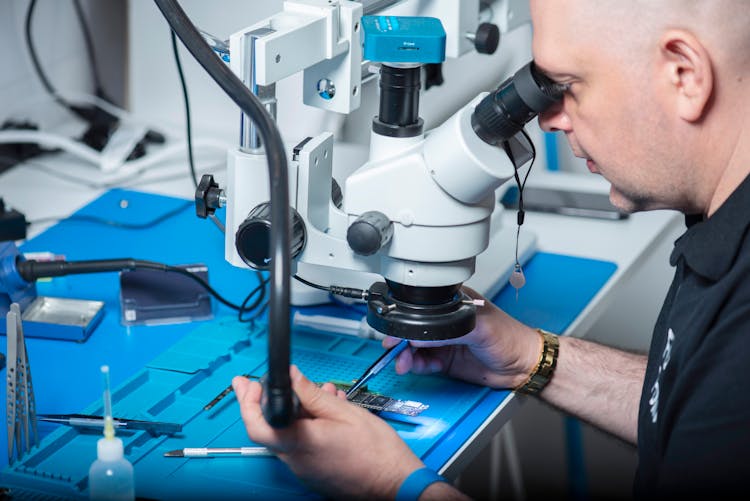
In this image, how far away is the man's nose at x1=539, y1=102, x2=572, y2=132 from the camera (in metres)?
1.24

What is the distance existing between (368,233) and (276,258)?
0.20 m

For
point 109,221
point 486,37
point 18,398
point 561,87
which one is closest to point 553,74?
point 561,87

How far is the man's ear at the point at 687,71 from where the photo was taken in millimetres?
1100

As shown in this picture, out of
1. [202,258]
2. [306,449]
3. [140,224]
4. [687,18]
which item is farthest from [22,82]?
[687,18]

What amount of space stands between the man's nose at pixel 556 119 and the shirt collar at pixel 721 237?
0.20 m

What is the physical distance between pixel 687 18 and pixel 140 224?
1.14 m

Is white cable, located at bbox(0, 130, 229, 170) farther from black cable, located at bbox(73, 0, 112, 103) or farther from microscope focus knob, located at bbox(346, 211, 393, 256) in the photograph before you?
microscope focus knob, located at bbox(346, 211, 393, 256)

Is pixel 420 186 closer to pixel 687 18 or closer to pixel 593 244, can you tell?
pixel 687 18

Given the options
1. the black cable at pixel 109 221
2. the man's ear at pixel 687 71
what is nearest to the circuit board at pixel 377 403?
the man's ear at pixel 687 71

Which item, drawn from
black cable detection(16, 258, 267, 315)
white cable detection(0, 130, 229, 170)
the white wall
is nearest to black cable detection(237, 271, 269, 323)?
black cable detection(16, 258, 267, 315)

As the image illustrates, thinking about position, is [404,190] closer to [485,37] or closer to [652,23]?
[652,23]

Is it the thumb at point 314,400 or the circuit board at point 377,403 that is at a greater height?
the thumb at point 314,400

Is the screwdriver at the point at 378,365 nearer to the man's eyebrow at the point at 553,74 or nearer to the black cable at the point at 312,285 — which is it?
the black cable at the point at 312,285

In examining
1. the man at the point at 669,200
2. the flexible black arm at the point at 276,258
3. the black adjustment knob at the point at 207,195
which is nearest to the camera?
the flexible black arm at the point at 276,258
